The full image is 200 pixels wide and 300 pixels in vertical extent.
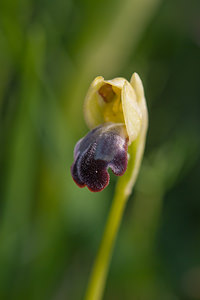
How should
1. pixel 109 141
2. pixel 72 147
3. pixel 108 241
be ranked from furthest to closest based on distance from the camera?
pixel 72 147 → pixel 108 241 → pixel 109 141

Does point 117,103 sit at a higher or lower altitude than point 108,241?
higher

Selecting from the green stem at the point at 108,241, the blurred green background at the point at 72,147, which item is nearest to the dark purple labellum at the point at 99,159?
the green stem at the point at 108,241

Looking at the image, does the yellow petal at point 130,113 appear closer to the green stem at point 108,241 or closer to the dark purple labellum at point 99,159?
the dark purple labellum at point 99,159

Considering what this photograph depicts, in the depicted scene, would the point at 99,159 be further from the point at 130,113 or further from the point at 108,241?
the point at 108,241

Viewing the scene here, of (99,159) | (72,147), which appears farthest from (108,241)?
(72,147)

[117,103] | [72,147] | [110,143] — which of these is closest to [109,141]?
[110,143]

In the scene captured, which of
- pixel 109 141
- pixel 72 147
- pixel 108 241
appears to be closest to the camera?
pixel 109 141

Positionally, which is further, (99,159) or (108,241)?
(108,241)

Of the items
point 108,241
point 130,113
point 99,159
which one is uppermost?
Answer: point 130,113
